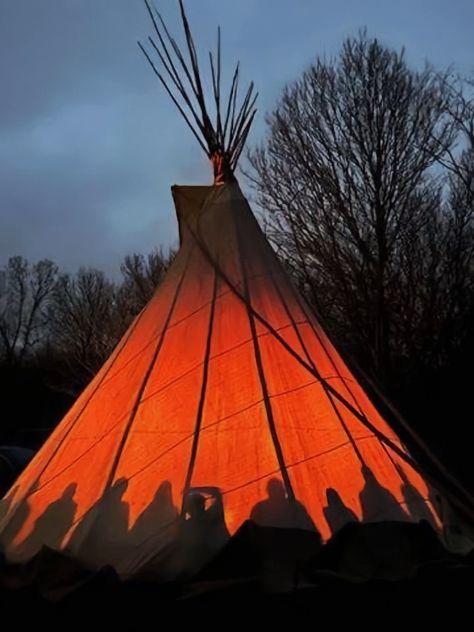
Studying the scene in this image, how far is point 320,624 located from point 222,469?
852mm

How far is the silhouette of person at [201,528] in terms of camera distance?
9.98 ft

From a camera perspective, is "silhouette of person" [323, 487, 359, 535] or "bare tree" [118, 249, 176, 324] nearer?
"silhouette of person" [323, 487, 359, 535]

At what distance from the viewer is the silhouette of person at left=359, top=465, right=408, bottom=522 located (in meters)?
3.40

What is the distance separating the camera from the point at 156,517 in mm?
3324

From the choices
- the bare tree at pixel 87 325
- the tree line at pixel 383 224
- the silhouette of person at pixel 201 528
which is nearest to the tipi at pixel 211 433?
the silhouette of person at pixel 201 528

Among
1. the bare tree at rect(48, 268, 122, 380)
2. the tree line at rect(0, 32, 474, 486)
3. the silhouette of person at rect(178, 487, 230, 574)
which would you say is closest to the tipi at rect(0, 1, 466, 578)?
the silhouette of person at rect(178, 487, 230, 574)

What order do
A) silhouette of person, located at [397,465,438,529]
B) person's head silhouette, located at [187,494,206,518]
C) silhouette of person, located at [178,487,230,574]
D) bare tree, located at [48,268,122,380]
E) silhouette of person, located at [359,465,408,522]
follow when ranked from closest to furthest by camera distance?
silhouette of person, located at [178,487,230,574], person's head silhouette, located at [187,494,206,518], silhouette of person, located at [359,465,408,522], silhouette of person, located at [397,465,438,529], bare tree, located at [48,268,122,380]

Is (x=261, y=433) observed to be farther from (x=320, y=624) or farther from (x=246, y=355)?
(x=320, y=624)

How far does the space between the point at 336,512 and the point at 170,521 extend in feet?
2.37

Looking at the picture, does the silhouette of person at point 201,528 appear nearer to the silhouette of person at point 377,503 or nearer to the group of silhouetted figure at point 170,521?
the group of silhouetted figure at point 170,521

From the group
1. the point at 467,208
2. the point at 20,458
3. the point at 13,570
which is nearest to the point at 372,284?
the point at 467,208

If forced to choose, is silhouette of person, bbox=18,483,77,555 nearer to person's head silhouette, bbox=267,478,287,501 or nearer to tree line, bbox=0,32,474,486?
person's head silhouette, bbox=267,478,287,501

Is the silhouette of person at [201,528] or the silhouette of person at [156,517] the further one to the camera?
the silhouette of person at [156,517]

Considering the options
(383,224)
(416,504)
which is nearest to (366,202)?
(383,224)
